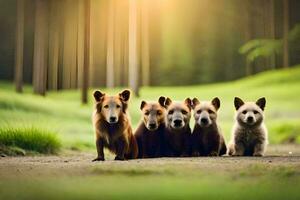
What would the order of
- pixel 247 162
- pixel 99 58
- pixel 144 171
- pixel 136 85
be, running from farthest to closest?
pixel 99 58, pixel 136 85, pixel 247 162, pixel 144 171

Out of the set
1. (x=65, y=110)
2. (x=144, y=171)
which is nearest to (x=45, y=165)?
(x=144, y=171)

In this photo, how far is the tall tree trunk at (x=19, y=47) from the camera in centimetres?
1180

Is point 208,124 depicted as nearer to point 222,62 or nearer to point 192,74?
point 222,62

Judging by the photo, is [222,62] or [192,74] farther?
[192,74]

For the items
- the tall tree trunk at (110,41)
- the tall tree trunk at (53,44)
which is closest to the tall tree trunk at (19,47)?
the tall tree trunk at (53,44)

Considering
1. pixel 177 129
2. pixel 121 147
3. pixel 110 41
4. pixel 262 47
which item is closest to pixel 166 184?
pixel 121 147

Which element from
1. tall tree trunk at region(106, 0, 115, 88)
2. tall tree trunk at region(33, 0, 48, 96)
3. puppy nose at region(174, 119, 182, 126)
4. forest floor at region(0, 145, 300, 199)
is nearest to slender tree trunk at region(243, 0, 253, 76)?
tall tree trunk at region(106, 0, 115, 88)

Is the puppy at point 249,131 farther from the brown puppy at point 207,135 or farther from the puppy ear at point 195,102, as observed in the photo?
the puppy ear at point 195,102

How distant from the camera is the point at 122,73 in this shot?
15.7 metres

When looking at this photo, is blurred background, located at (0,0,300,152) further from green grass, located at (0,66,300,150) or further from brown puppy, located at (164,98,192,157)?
brown puppy, located at (164,98,192,157)

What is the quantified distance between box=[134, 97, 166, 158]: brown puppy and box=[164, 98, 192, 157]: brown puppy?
→ 5 centimetres

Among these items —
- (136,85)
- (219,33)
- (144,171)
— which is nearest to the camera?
(144,171)

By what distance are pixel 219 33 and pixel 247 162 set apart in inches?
316

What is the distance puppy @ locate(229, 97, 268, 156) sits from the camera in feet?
16.9
